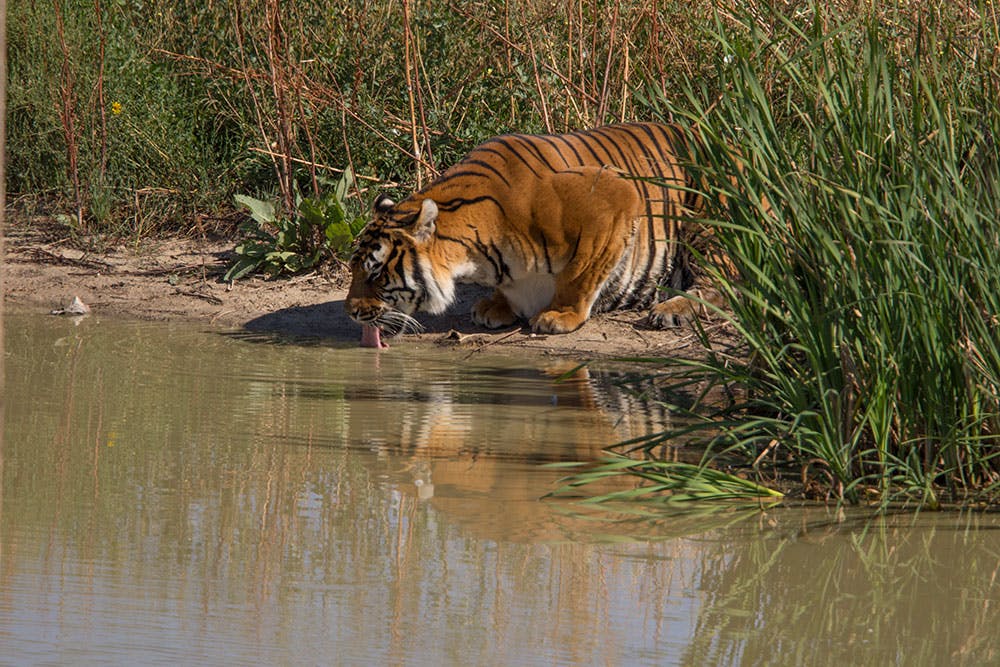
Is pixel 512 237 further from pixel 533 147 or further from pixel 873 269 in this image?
pixel 873 269

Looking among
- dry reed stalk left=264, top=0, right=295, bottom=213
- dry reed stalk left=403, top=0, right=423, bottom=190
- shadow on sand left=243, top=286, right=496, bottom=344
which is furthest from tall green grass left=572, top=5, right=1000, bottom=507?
dry reed stalk left=264, top=0, right=295, bottom=213

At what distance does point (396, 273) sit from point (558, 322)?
2.63ft

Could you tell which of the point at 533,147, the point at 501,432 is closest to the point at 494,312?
the point at 533,147

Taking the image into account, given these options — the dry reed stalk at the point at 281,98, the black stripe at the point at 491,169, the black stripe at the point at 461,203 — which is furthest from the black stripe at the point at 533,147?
the dry reed stalk at the point at 281,98

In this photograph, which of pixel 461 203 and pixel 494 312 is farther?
pixel 494 312

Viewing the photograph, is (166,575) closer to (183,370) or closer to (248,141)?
(183,370)

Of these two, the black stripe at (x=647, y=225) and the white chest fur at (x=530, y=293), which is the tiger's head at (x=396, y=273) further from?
the black stripe at (x=647, y=225)

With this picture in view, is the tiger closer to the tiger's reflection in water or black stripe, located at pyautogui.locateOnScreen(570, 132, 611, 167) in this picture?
black stripe, located at pyautogui.locateOnScreen(570, 132, 611, 167)

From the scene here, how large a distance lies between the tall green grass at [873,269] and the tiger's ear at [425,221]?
8.66ft

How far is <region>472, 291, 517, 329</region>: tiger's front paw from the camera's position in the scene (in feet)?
22.9

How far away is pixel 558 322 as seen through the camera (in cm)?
671

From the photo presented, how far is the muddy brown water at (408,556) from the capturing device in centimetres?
267

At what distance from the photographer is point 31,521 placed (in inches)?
135

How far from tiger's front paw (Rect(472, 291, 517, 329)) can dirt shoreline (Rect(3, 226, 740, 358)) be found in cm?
5
